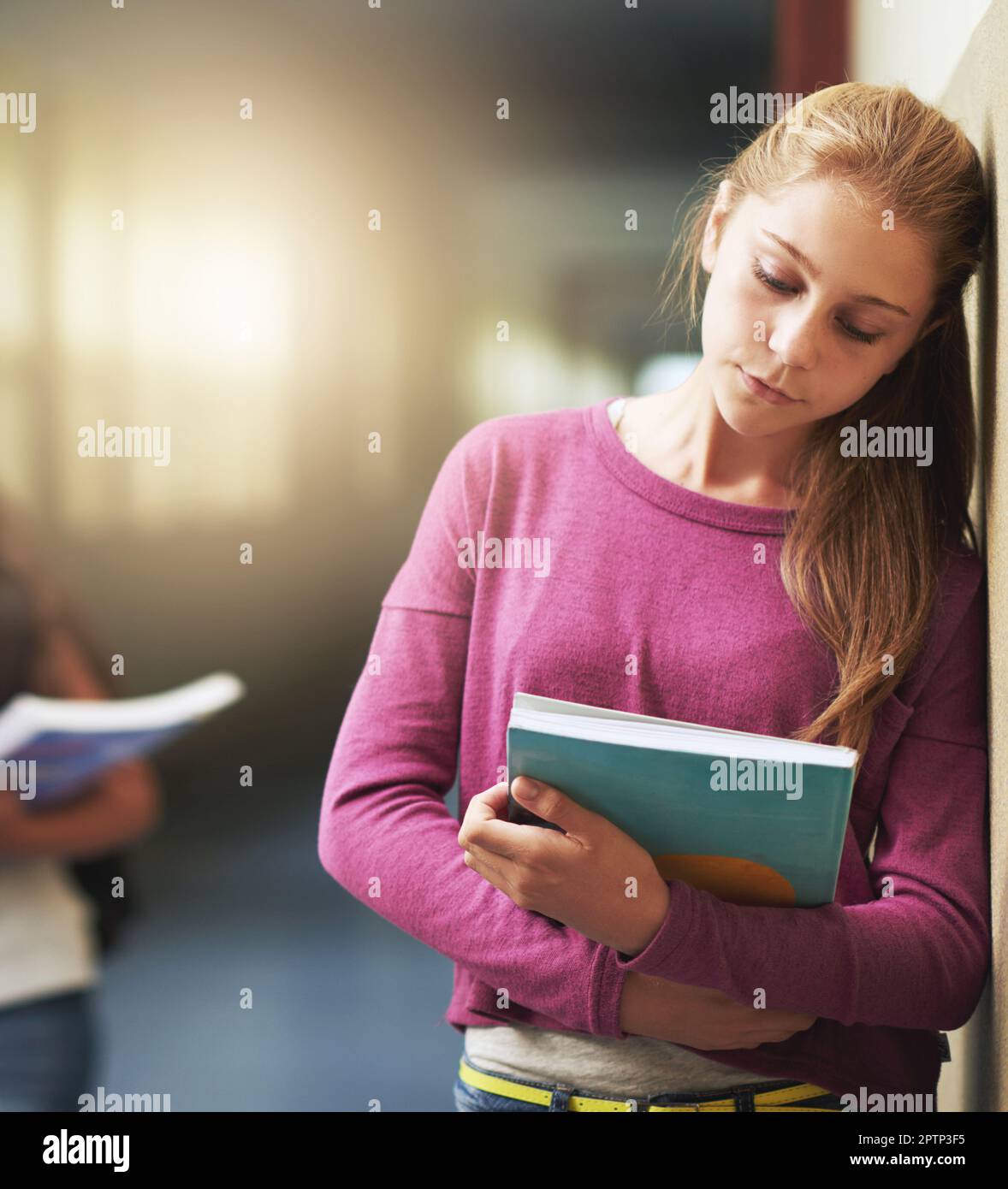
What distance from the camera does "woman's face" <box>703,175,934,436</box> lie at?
0.79m

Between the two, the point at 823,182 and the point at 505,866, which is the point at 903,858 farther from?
the point at 823,182

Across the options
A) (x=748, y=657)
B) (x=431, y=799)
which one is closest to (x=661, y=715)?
(x=748, y=657)

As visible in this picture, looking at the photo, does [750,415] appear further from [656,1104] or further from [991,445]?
[656,1104]

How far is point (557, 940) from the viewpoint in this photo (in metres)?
0.79

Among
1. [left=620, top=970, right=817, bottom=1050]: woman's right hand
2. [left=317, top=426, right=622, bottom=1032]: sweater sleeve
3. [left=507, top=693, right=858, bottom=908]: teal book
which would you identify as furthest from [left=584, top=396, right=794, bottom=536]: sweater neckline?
[left=620, top=970, right=817, bottom=1050]: woman's right hand

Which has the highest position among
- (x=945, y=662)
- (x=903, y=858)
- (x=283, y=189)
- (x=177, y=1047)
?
(x=283, y=189)

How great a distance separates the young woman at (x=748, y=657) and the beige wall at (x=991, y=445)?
20mm

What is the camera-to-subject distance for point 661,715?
2.72ft

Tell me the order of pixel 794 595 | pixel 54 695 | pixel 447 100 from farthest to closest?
pixel 447 100
pixel 54 695
pixel 794 595

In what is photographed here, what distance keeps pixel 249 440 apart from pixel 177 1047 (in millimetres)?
1091

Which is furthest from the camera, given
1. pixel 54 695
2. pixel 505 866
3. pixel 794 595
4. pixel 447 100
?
pixel 447 100

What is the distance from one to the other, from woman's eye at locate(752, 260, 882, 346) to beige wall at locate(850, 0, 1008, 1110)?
9 centimetres

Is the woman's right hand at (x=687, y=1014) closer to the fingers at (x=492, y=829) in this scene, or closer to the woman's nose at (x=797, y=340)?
the fingers at (x=492, y=829)

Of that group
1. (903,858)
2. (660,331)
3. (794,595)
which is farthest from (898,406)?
(660,331)
